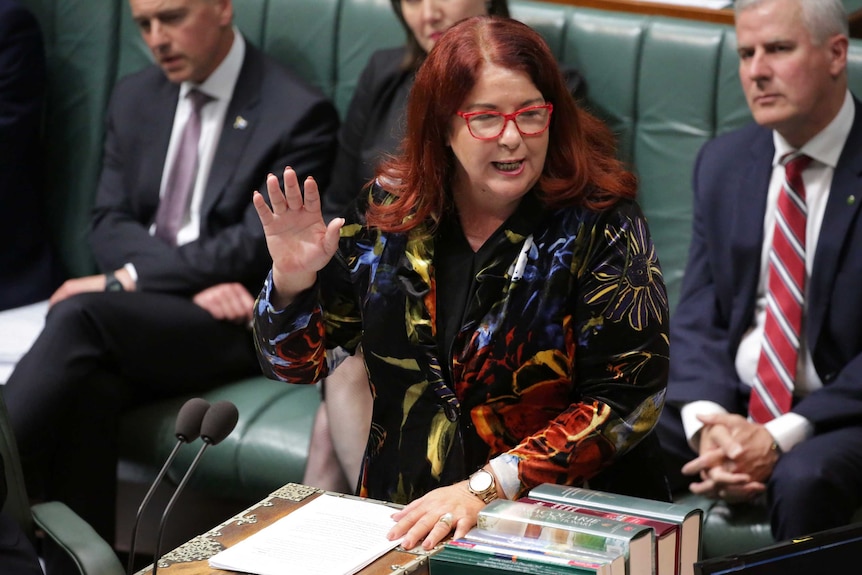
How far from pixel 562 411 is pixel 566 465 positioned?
0.14 metres

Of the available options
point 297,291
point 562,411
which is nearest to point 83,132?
point 297,291

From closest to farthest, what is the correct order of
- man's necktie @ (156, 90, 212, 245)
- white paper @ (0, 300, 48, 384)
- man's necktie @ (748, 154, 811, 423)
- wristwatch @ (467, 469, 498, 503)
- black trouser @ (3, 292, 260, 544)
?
wristwatch @ (467, 469, 498, 503) → man's necktie @ (748, 154, 811, 423) → black trouser @ (3, 292, 260, 544) → white paper @ (0, 300, 48, 384) → man's necktie @ (156, 90, 212, 245)

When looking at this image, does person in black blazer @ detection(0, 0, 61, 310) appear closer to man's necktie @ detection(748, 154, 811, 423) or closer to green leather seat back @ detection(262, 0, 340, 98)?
green leather seat back @ detection(262, 0, 340, 98)

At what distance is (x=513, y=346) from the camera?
6.07ft

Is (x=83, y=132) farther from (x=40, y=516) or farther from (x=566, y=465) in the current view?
(x=566, y=465)

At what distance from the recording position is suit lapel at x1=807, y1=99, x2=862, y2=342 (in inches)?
98.6

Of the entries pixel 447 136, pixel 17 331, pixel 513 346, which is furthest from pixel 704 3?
pixel 17 331

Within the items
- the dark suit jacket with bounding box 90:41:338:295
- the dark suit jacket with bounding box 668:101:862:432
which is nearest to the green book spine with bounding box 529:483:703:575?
the dark suit jacket with bounding box 668:101:862:432

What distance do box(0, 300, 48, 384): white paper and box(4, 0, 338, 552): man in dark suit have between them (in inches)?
3.8

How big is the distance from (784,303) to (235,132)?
1400 millimetres

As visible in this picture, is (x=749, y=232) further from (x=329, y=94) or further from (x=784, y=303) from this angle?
(x=329, y=94)

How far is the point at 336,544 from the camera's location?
1542 mm

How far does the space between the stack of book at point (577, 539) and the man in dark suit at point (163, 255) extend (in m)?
1.55

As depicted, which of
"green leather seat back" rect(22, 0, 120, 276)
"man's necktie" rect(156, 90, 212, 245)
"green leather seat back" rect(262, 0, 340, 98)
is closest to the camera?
"man's necktie" rect(156, 90, 212, 245)
